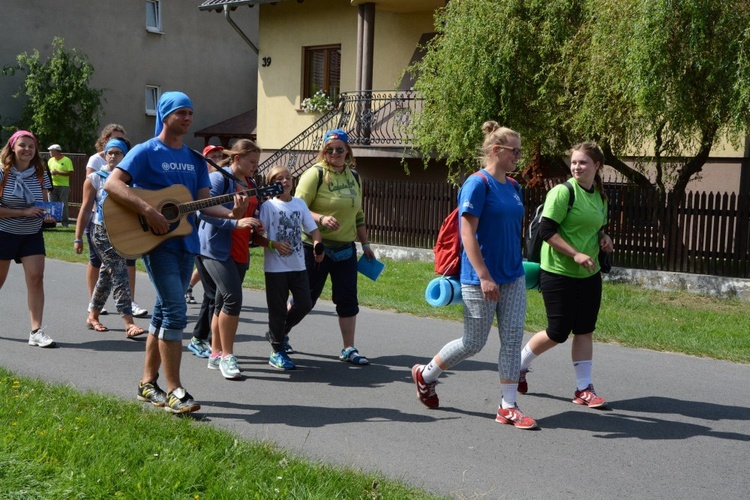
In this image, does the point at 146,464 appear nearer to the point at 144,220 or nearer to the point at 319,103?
the point at 144,220

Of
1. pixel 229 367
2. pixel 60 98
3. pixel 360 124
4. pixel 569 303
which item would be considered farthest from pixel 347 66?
pixel 569 303

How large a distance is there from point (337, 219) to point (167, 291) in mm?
2181

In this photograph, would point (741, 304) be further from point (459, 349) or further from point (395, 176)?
point (395, 176)

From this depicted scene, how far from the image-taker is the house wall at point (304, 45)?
2273cm

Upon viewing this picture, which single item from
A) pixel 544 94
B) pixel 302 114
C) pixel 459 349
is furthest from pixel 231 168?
pixel 302 114

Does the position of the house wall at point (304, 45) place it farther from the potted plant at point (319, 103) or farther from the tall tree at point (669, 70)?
the tall tree at point (669, 70)

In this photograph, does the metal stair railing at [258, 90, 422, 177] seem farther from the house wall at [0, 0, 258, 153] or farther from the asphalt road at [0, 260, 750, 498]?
the asphalt road at [0, 260, 750, 498]

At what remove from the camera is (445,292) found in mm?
5852

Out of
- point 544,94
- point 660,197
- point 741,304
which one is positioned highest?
point 544,94

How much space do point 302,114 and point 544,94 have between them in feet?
38.0

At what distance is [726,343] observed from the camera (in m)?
8.83

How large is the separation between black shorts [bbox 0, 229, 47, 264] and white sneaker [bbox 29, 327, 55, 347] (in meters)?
0.68

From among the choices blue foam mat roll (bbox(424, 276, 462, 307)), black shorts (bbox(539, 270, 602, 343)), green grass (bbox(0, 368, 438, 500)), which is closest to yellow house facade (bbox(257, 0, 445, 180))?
black shorts (bbox(539, 270, 602, 343))

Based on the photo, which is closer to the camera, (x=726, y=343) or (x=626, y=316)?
(x=726, y=343)
